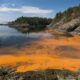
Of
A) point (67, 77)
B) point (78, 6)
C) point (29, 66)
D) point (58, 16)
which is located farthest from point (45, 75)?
point (58, 16)

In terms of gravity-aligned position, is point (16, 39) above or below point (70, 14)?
below

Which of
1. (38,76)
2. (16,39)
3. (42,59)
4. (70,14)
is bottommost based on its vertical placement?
(16,39)

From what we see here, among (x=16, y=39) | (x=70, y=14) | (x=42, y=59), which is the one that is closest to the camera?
(x=42, y=59)

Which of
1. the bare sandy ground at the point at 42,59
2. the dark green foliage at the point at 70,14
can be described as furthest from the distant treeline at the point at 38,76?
the dark green foliage at the point at 70,14

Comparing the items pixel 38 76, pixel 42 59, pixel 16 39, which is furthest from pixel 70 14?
pixel 38 76

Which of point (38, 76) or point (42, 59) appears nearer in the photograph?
point (38, 76)

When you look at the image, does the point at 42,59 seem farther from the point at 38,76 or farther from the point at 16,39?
the point at 16,39

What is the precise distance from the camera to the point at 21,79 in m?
12.1

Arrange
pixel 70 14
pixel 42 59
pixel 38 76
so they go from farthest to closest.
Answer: pixel 70 14 → pixel 42 59 → pixel 38 76

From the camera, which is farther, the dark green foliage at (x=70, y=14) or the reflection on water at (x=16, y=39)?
the dark green foliage at (x=70, y=14)

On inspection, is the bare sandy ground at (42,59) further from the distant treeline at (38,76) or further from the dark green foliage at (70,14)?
the dark green foliage at (70,14)

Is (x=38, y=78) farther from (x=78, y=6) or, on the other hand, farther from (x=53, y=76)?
(x=78, y=6)

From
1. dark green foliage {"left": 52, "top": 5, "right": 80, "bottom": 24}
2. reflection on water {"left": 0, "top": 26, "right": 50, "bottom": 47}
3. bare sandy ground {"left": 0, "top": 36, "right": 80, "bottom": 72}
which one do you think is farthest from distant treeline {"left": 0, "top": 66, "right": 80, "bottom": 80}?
dark green foliage {"left": 52, "top": 5, "right": 80, "bottom": 24}

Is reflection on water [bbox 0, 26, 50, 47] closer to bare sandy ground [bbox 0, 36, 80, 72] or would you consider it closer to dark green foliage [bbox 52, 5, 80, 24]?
bare sandy ground [bbox 0, 36, 80, 72]
